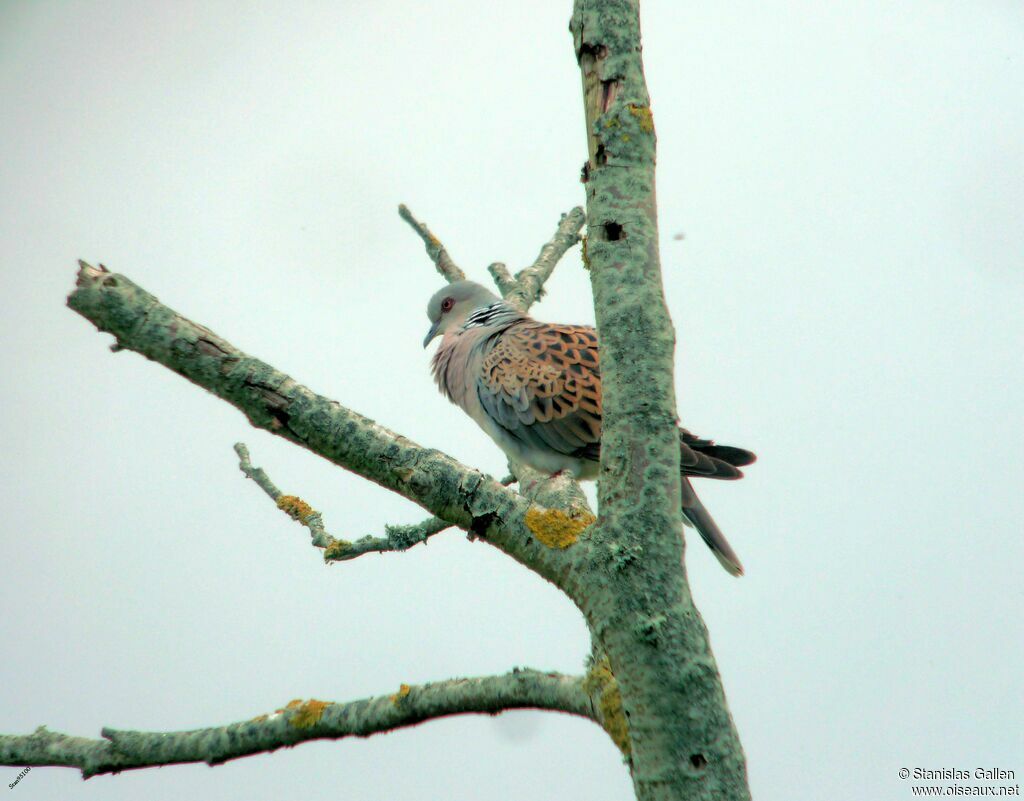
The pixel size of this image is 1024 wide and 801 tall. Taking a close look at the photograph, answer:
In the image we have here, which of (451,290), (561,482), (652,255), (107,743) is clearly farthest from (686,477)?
(107,743)

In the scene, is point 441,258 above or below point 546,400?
above

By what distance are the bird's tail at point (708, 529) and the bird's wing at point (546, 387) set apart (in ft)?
1.44

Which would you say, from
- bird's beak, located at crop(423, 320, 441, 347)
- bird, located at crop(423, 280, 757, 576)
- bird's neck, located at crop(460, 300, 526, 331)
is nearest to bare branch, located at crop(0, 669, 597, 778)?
bird, located at crop(423, 280, 757, 576)

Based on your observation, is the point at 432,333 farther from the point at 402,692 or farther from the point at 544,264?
the point at 402,692

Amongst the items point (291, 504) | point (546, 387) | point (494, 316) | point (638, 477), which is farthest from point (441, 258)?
point (638, 477)

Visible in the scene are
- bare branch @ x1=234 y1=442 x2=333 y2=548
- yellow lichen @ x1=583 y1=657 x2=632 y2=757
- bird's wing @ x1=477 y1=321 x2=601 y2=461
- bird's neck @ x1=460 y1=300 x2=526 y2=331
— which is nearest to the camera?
yellow lichen @ x1=583 y1=657 x2=632 y2=757

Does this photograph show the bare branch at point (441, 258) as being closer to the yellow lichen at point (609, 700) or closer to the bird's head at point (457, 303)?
the bird's head at point (457, 303)

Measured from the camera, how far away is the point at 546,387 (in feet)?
14.1

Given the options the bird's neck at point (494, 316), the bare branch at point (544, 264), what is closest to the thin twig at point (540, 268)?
the bare branch at point (544, 264)

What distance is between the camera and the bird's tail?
4.15 meters

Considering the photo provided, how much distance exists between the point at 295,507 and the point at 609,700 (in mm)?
1253

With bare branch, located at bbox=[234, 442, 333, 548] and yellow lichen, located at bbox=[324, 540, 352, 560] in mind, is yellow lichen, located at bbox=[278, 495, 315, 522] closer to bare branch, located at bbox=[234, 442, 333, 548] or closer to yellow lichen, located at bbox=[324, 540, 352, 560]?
bare branch, located at bbox=[234, 442, 333, 548]

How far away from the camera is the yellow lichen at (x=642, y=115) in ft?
6.90

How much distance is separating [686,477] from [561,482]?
21.3 inches
